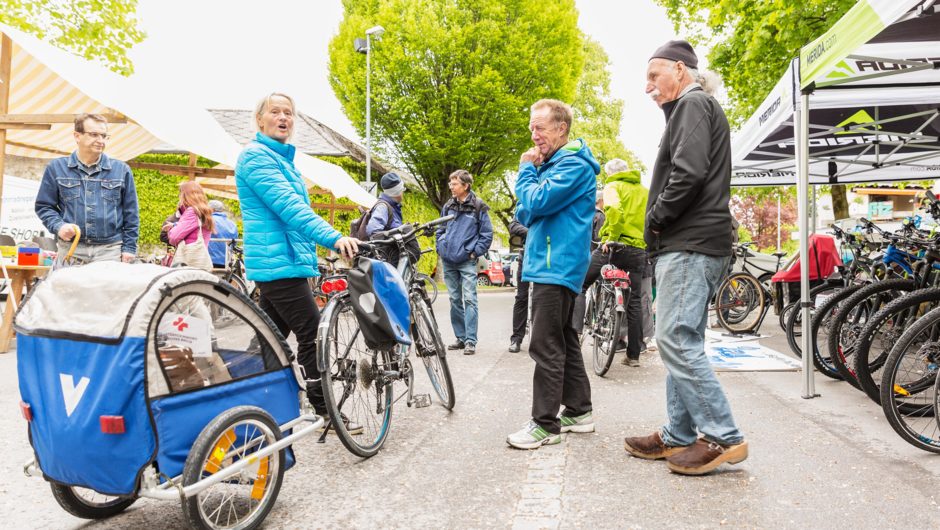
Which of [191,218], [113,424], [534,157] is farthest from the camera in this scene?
[191,218]

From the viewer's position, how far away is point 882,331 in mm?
4672

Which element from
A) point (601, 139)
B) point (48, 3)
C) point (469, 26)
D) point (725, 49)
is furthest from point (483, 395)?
point (601, 139)

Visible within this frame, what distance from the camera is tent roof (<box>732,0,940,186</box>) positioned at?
4.39 meters

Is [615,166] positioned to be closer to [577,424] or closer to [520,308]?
[520,308]

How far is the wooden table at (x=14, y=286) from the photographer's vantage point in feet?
24.4

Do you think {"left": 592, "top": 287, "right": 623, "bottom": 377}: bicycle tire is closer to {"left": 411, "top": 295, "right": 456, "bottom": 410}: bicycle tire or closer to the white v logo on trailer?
{"left": 411, "top": 295, "right": 456, "bottom": 410}: bicycle tire

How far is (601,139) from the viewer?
44375mm

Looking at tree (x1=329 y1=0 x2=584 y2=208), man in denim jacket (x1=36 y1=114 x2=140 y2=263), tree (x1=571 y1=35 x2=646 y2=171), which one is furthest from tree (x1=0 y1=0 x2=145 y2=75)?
tree (x1=571 y1=35 x2=646 y2=171)

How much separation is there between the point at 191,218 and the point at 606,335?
512cm

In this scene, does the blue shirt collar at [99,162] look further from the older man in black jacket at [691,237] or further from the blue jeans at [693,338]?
the blue jeans at [693,338]

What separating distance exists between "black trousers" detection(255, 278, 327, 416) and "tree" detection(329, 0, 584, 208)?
2371cm

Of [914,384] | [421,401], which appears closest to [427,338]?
[421,401]

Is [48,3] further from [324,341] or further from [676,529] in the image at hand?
[676,529]

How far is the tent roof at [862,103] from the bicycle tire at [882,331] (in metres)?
1.59
